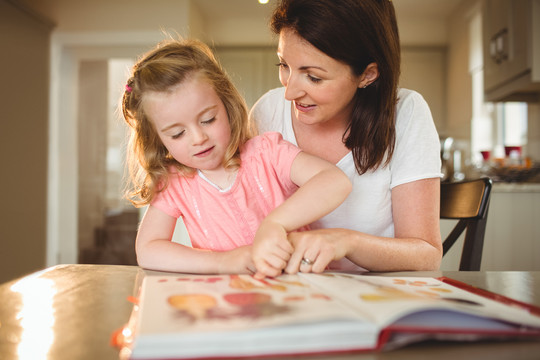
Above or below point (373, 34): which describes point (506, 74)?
above

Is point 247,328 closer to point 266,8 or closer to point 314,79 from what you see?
point 314,79

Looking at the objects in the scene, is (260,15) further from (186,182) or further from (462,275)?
(462,275)

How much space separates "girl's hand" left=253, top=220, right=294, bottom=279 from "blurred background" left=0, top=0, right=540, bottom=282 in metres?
2.48

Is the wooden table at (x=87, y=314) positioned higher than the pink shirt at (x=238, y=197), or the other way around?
the pink shirt at (x=238, y=197)

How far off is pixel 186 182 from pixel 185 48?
0.33 meters

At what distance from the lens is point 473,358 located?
40 centimetres

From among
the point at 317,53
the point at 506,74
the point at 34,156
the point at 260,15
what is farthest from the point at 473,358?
the point at 260,15

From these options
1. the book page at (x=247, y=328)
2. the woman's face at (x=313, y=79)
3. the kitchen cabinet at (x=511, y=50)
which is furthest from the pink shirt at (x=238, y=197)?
the kitchen cabinet at (x=511, y=50)

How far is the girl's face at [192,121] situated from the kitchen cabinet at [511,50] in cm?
218

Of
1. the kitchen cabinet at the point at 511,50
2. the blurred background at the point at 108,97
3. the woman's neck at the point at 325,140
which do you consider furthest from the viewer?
the blurred background at the point at 108,97

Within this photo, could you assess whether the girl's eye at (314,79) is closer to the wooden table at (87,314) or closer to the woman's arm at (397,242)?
the woman's arm at (397,242)

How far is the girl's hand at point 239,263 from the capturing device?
0.78 metres

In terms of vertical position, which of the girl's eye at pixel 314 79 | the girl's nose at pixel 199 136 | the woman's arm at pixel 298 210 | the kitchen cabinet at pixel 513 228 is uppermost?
the girl's eye at pixel 314 79

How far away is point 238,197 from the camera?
106 centimetres
